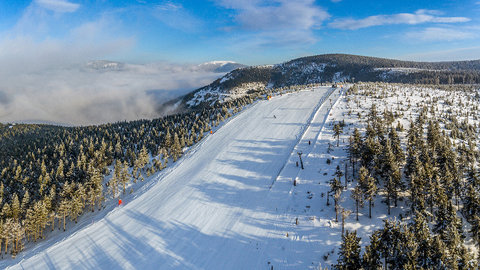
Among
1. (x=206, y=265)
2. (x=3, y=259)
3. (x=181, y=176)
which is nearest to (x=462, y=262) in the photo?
(x=206, y=265)

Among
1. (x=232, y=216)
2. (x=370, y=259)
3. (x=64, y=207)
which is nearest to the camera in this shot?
(x=370, y=259)

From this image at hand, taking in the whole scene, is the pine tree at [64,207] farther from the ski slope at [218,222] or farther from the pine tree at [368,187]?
the pine tree at [368,187]

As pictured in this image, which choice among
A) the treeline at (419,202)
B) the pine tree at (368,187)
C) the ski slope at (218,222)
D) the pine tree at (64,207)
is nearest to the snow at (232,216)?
the ski slope at (218,222)

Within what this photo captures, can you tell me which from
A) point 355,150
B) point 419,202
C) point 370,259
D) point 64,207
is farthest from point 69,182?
point 419,202

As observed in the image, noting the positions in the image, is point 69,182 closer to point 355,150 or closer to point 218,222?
point 218,222

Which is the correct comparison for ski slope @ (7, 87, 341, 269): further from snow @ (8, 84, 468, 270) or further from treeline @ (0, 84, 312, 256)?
treeline @ (0, 84, 312, 256)

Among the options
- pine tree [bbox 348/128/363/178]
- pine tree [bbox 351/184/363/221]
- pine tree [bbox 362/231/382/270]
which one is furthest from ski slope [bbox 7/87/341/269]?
pine tree [bbox 348/128/363/178]

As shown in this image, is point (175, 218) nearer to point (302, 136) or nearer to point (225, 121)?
point (302, 136)
